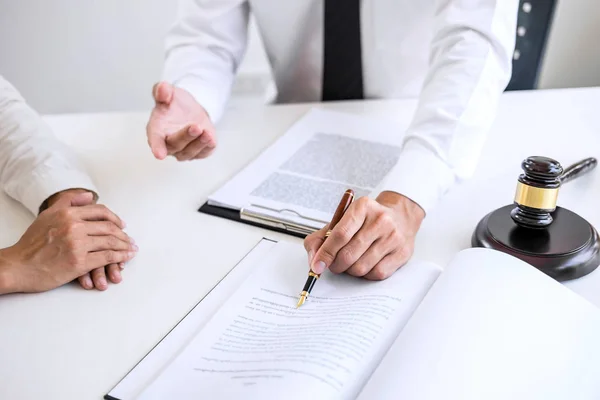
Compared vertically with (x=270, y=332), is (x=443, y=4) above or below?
above

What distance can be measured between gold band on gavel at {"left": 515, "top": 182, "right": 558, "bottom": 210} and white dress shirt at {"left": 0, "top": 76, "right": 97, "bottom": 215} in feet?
2.34

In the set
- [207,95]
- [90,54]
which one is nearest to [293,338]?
[207,95]

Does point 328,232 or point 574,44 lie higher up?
point 328,232

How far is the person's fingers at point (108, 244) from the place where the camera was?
946 millimetres

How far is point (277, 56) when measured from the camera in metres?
1.56

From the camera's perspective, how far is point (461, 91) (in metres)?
1.10

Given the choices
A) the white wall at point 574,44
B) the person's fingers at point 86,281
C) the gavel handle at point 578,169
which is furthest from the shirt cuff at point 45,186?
the white wall at point 574,44

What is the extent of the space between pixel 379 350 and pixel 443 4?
2.36ft

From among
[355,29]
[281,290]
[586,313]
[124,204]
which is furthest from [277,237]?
[355,29]

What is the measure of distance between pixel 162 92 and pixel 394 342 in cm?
69

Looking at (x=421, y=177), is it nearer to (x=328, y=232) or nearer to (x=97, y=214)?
(x=328, y=232)

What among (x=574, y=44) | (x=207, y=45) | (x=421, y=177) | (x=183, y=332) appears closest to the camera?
(x=183, y=332)

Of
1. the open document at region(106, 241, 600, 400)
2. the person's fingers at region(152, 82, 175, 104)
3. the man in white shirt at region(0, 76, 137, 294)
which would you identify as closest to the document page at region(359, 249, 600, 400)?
the open document at region(106, 241, 600, 400)

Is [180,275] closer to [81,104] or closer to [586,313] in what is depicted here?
[586,313]
